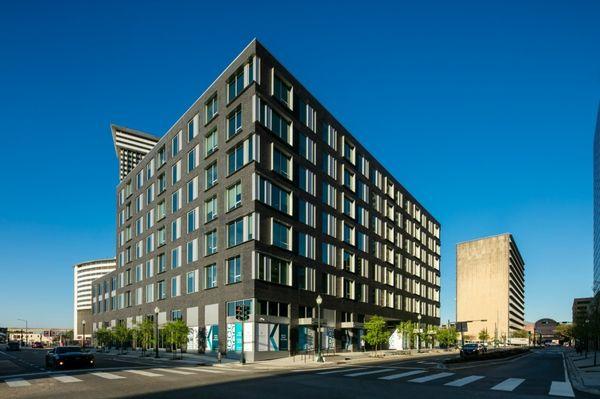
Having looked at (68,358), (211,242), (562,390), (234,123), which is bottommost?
(68,358)

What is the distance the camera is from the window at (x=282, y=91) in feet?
181

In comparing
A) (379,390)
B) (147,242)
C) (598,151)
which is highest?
(598,151)

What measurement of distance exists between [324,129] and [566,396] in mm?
51768

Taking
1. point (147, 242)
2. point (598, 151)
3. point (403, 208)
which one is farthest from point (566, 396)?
point (598, 151)

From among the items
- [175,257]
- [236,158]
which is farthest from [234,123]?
[175,257]

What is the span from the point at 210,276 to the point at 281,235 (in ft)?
31.2

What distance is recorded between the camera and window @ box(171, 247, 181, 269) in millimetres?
66294

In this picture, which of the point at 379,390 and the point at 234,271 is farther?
the point at 234,271

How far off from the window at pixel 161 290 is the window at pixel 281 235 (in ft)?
77.2

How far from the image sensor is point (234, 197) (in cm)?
5356

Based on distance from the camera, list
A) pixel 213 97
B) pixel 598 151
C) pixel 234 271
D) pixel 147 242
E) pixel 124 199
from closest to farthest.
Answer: pixel 234 271
pixel 213 97
pixel 147 242
pixel 124 199
pixel 598 151

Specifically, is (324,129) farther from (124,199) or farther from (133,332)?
(124,199)

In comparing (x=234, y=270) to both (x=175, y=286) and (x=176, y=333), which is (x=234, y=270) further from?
(x=175, y=286)

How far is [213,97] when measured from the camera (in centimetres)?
5941
